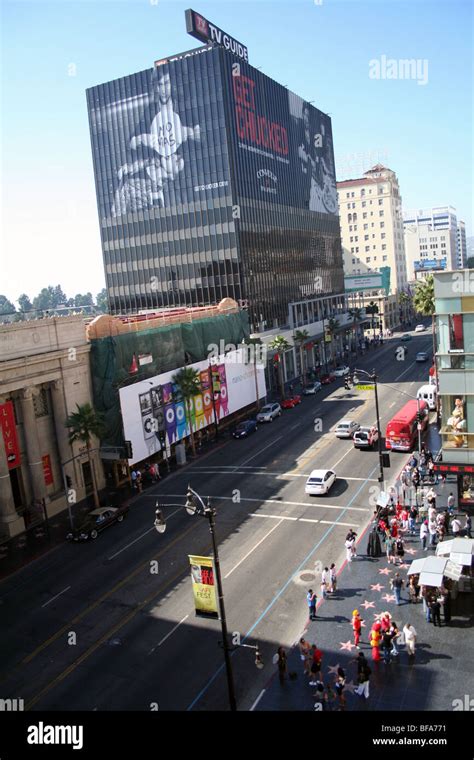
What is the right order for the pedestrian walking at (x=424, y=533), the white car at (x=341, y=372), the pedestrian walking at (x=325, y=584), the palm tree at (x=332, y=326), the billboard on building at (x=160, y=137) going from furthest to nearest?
the palm tree at (x=332, y=326)
the white car at (x=341, y=372)
the billboard on building at (x=160, y=137)
the pedestrian walking at (x=424, y=533)
the pedestrian walking at (x=325, y=584)

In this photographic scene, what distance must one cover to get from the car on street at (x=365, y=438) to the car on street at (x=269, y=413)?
15.8 meters

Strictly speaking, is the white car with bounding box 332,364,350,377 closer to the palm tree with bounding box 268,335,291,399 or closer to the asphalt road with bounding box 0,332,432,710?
the palm tree with bounding box 268,335,291,399

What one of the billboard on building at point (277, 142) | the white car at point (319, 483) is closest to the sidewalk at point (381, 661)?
the white car at point (319, 483)

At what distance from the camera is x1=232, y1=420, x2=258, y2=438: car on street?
61956mm

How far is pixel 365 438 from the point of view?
52.0 metres

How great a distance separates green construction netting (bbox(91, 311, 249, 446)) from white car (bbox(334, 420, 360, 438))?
1619 centimetres

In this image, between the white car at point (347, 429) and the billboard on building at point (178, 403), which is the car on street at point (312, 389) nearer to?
the billboard on building at point (178, 403)

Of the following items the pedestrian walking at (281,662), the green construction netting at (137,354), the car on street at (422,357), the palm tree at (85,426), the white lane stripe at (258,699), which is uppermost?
the green construction netting at (137,354)

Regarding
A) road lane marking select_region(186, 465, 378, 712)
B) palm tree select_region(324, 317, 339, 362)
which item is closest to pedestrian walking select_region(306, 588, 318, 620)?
road lane marking select_region(186, 465, 378, 712)

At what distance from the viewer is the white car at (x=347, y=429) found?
185 feet

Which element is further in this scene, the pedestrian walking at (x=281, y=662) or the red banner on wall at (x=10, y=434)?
the red banner on wall at (x=10, y=434)

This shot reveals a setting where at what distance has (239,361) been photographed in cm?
7081

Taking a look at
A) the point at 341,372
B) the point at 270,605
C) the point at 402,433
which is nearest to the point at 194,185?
the point at 341,372

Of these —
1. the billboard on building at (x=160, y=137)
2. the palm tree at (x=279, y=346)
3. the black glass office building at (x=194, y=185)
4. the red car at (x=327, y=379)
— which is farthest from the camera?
the red car at (x=327, y=379)
